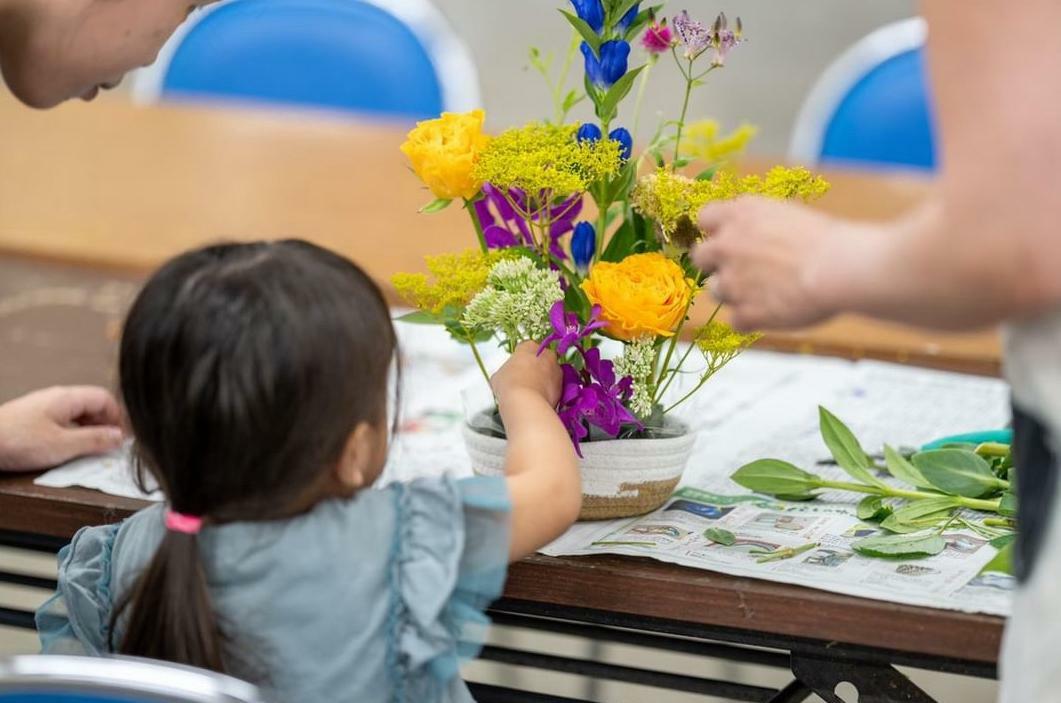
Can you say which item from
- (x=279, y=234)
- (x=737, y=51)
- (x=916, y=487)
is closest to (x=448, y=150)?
(x=916, y=487)

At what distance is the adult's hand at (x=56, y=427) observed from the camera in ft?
4.42

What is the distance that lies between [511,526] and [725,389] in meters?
0.68

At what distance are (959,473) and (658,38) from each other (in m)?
0.46

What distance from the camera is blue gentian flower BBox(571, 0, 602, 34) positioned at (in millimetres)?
1180

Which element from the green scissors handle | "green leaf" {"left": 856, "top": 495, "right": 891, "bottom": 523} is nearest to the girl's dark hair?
"green leaf" {"left": 856, "top": 495, "right": 891, "bottom": 523}

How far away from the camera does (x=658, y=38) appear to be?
1.20 metres

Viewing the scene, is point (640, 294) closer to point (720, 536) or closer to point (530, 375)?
point (530, 375)

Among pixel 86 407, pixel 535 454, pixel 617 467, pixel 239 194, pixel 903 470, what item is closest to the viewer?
pixel 535 454

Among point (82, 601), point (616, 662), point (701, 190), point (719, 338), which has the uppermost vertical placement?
point (701, 190)

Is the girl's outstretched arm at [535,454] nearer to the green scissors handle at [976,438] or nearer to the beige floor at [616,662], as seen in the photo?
the green scissors handle at [976,438]

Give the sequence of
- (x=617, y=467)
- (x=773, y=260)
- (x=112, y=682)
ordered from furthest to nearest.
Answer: (x=617, y=467) < (x=773, y=260) < (x=112, y=682)

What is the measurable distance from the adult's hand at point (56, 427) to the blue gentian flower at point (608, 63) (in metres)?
0.59

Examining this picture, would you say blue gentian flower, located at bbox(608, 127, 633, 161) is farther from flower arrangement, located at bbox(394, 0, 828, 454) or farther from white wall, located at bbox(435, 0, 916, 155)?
white wall, located at bbox(435, 0, 916, 155)

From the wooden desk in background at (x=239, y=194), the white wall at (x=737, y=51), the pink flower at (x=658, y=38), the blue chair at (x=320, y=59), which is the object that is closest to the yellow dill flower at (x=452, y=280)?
the pink flower at (x=658, y=38)
